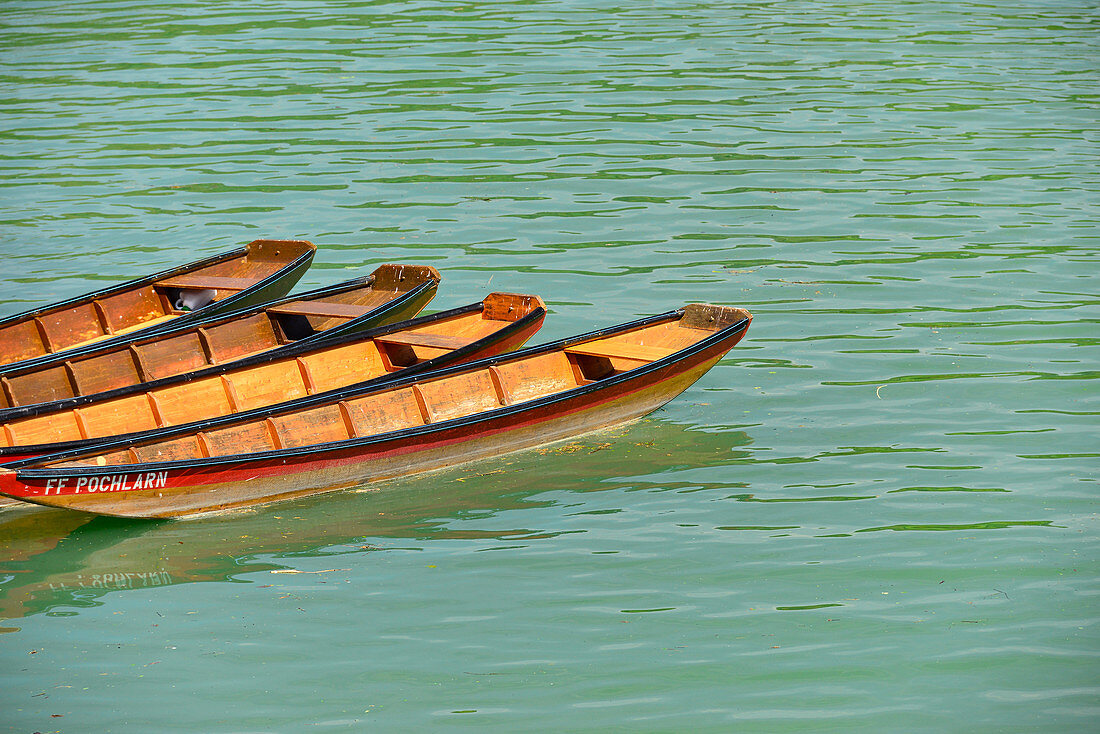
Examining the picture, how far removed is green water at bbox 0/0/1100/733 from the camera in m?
7.50

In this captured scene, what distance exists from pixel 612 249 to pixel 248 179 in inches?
270

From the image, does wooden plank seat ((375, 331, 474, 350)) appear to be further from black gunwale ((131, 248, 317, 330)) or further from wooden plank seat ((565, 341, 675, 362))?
black gunwale ((131, 248, 317, 330))

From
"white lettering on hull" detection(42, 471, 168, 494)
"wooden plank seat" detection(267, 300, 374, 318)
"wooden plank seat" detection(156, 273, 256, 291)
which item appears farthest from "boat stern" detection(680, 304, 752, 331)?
"white lettering on hull" detection(42, 471, 168, 494)

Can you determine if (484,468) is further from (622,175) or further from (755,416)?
(622,175)

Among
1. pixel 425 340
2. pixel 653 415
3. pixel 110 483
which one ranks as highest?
pixel 110 483

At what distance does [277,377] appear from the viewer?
37.6 feet

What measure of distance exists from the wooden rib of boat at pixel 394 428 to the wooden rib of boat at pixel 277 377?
453 millimetres

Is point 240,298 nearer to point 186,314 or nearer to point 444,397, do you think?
point 186,314

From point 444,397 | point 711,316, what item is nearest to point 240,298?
point 444,397

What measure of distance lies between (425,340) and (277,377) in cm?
146

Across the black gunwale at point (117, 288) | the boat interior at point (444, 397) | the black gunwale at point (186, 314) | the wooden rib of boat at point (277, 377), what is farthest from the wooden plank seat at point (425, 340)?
the black gunwale at point (117, 288)

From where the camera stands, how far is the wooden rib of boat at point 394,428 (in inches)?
359

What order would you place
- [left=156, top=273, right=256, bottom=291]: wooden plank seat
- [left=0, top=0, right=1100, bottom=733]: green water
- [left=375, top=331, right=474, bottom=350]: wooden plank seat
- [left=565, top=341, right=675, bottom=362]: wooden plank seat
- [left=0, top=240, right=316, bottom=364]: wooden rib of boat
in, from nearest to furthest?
[left=0, top=0, right=1100, bottom=733]: green water
[left=565, top=341, right=675, bottom=362]: wooden plank seat
[left=375, top=331, right=474, bottom=350]: wooden plank seat
[left=0, top=240, right=316, bottom=364]: wooden rib of boat
[left=156, top=273, right=256, bottom=291]: wooden plank seat

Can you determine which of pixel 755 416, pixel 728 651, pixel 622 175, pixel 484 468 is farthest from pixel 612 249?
pixel 728 651
